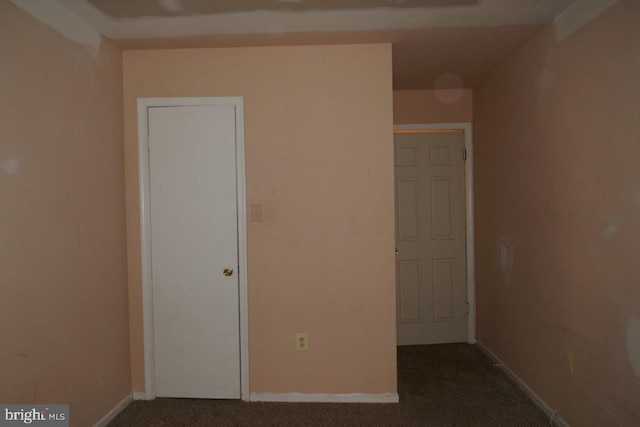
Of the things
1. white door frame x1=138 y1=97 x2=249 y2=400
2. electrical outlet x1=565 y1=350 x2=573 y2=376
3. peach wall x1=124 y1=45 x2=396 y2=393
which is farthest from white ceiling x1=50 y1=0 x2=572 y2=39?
electrical outlet x1=565 y1=350 x2=573 y2=376

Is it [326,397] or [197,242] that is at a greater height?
Answer: [197,242]

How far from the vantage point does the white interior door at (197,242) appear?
2506 millimetres

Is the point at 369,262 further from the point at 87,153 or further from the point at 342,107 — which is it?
the point at 87,153

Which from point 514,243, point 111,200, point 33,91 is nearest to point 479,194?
point 514,243

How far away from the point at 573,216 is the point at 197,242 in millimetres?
2386

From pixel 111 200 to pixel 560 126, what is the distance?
2.89 meters

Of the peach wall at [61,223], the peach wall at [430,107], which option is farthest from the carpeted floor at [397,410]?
the peach wall at [430,107]

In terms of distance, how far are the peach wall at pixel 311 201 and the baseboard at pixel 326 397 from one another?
0.13ft

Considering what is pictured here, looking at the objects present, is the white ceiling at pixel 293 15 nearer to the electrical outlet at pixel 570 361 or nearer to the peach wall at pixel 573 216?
the peach wall at pixel 573 216

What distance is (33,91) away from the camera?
1777 millimetres

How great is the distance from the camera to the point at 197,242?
2.52 metres

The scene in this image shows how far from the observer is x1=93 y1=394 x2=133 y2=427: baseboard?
223 centimetres

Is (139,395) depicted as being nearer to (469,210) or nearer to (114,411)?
(114,411)

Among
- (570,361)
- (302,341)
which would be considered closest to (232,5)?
(302,341)
